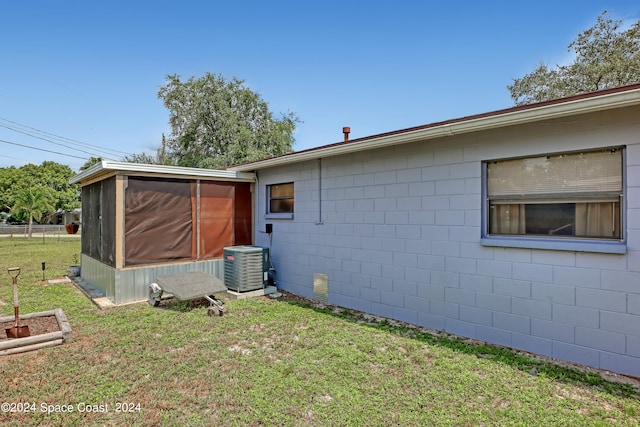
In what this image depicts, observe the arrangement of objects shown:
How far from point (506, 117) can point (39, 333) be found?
6.02 meters

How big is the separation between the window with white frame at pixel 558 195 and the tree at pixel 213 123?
17907 millimetres

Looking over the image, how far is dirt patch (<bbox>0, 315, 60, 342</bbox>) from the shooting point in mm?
4105

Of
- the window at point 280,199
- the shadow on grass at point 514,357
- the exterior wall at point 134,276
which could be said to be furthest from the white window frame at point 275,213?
the shadow on grass at point 514,357

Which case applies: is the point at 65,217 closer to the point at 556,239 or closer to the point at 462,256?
the point at 462,256

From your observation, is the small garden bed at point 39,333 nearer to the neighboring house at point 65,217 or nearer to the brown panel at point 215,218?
the brown panel at point 215,218

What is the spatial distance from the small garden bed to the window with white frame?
5348mm

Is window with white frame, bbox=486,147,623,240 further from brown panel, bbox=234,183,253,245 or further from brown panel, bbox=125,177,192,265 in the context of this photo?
brown panel, bbox=125,177,192,265

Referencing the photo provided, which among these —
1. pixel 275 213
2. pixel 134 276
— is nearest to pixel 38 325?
pixel 134 276

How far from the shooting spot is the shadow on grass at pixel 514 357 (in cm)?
292

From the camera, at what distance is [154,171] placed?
5.90 meters

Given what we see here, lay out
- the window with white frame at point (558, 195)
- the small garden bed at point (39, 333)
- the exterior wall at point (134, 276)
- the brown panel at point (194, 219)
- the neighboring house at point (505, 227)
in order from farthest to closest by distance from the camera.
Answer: the brown panel at point (194, 219) → the exterior wall at point (134, 276) → the small garden bed at point (39, 333) → the window with white frame at point (558, 195) → the neighboring house at point (505, 227)

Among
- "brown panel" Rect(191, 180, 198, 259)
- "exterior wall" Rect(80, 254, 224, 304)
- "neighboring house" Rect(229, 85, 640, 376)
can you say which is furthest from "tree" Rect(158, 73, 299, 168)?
"neighboring house" Rect(229, 85, 640, 376)

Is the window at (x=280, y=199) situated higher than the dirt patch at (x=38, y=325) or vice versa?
the window at (x=280, y=199)

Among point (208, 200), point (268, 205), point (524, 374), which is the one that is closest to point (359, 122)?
point (268, 205)
